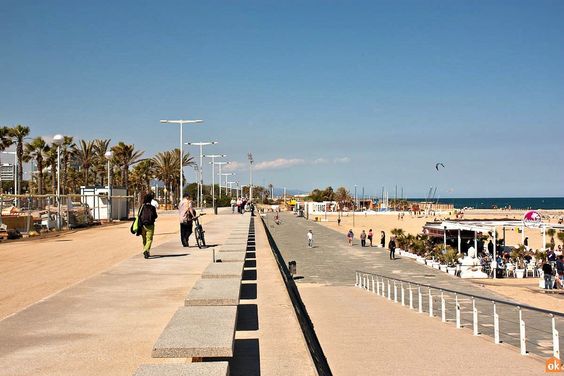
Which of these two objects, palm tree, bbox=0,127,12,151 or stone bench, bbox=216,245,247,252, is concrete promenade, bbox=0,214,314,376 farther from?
palm tree, bbox=0,127,12,151

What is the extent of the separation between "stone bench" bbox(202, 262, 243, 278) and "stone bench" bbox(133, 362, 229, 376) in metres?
3.75

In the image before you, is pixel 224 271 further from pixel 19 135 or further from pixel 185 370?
pixel 19 135

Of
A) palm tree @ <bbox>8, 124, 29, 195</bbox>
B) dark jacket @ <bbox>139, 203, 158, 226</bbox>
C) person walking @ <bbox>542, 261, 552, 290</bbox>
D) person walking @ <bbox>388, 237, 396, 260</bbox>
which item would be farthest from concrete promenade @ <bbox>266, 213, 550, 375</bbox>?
palm tree @ <bbox>8, 124, 29, 195</bbox>

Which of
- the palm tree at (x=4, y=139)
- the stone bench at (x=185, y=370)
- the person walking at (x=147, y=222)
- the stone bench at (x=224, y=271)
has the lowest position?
the stone bench at (x=185, y=370)

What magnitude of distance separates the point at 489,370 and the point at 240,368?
4038mm

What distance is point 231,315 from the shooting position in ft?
16.5

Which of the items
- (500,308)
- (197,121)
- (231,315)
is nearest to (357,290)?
(500,308)

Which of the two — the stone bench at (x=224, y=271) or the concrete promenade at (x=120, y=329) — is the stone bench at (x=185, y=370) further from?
the stone bench at (x=224, y=271)

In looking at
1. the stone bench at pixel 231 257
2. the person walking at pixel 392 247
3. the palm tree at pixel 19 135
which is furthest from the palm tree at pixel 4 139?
the stone bench at pixel 231 257

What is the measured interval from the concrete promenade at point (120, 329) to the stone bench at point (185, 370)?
690 millimetres

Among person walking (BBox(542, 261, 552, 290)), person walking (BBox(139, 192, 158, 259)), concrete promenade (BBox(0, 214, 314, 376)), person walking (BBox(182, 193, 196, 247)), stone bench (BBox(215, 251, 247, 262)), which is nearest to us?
concrete promenade (BBox(0, 214, 314, 376))

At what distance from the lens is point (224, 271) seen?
25.6ft

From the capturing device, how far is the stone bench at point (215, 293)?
5.61 metres

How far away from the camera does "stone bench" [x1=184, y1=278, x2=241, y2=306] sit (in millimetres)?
5609
